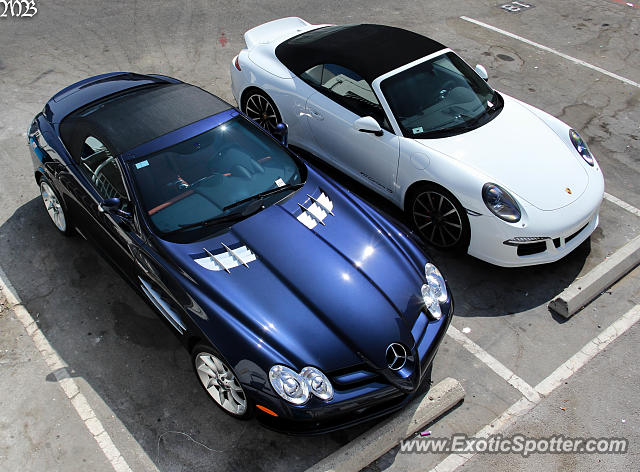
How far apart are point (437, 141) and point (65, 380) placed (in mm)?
3882

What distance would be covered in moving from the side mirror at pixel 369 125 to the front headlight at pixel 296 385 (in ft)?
9.11

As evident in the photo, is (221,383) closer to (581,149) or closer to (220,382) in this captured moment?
(220,382)

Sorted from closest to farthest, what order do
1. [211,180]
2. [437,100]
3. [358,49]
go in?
[211,180] → [437,100] → [358,49]

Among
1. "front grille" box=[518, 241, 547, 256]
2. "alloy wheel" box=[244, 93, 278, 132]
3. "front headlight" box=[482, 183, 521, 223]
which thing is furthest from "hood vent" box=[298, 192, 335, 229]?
"alloy wheel" box=[244, 93, 278, 132]

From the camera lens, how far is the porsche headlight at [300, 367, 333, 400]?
3.72 metres

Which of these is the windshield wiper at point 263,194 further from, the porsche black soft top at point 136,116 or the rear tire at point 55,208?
the rear tire at point 55,208

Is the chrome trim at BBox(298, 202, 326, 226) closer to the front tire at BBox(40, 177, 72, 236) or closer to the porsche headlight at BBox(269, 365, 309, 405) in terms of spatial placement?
the porsche headlight at BBox(269, 365, 309, 405)

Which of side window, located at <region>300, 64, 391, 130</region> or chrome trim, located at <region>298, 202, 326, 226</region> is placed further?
side window, located at <region>300, 64, 391, 130</region>

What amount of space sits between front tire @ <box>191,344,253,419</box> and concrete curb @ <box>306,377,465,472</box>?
2.13 ft

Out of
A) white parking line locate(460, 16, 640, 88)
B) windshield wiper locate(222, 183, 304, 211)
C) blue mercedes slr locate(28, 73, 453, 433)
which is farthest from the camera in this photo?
white parking line locate(460, 16, 640, 88)

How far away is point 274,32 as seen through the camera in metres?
7.26

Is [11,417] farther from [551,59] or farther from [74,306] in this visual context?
[551,59]

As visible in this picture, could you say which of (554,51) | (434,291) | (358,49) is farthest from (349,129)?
(554,51)

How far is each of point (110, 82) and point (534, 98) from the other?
18.9 ft
